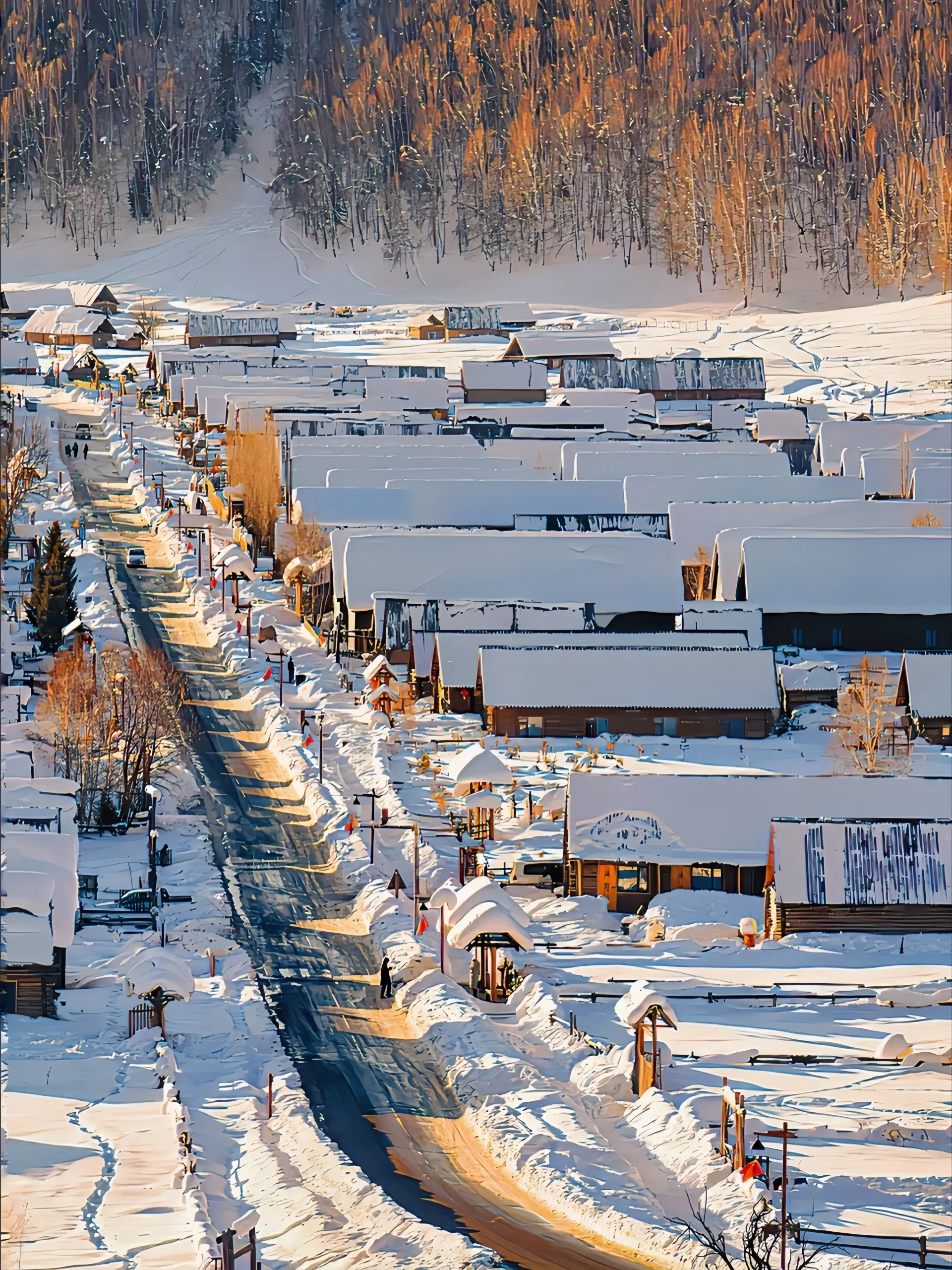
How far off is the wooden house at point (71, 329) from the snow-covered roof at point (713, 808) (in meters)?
83.6

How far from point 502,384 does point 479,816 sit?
57841 mm

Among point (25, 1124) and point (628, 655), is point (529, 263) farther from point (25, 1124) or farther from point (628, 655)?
point (25, 1124)

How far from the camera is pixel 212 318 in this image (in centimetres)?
11275

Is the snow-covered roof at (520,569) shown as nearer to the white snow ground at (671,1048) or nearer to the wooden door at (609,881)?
the white snow ground at (671,1048)

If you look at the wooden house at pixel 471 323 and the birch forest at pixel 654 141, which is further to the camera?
the birch forest at pixel 654 141

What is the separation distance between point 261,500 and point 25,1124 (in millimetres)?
43373

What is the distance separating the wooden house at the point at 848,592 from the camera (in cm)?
5153

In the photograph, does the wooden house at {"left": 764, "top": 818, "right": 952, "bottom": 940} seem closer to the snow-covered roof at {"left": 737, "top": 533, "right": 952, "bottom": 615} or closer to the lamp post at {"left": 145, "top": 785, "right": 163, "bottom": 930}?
the lamp post at {"left": 145, "top": 785, "right": 163, "bottom": 930}

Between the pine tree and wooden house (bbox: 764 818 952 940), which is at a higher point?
the pine tree

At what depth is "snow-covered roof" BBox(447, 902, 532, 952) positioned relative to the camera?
28344 millimetres

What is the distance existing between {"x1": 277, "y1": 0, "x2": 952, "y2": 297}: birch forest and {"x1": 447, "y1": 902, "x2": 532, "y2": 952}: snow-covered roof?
9708cm

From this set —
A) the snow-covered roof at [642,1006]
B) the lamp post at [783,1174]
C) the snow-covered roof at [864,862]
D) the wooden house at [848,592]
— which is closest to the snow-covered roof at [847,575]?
the wooden house at [848,592]

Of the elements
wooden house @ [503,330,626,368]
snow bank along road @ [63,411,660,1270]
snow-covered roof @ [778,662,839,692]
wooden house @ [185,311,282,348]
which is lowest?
snow bank along road @ [63,411,660,1270]

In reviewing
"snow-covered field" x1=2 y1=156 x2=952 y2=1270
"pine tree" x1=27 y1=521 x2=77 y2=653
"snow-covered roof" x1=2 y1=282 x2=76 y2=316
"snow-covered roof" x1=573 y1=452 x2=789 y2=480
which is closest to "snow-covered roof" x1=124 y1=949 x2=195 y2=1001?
"snow-covered field" x1=2 y1=156 x2=952 y2=1270
